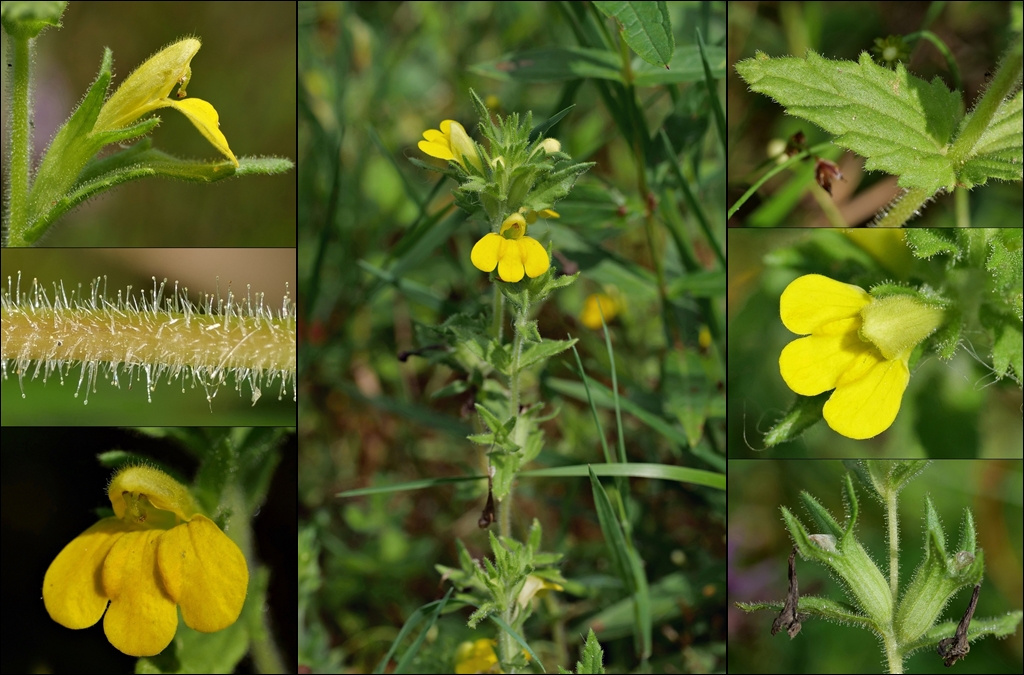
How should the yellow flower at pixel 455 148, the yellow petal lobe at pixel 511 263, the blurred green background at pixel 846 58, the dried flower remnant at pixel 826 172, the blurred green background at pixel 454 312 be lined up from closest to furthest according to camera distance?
1. the yellow petal lobe at pixel 511 263
2. the yellow flower at pixel 455 148
3. the dried flower remnant at pixel 826 172
4. the blurred green background at pixel 454 312
5. the blurred green background at pixel 846 58

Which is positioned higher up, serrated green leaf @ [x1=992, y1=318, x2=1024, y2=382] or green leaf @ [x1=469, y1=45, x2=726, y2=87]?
green leaf @ [x1=469, y1=45, x2=726, y2=87]

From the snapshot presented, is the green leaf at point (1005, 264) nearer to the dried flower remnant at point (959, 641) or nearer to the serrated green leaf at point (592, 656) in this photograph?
the dried flower remnant at point (959, 641)

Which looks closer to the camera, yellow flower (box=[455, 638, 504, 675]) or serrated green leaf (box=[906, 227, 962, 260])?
serrated green leaf (box=[906, 227, 962, 260])

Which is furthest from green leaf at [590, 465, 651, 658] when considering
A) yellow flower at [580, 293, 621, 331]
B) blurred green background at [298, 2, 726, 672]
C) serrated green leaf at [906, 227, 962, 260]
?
serrated green leaf at [906, 227, 962, 260]

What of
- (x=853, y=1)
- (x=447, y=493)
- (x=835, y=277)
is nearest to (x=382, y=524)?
(x=447, y=493)

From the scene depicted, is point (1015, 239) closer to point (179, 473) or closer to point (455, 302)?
point (455, 302)

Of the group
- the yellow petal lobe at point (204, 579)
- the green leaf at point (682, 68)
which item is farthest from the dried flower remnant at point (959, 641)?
the yellow petal lobe at point (204, 579)

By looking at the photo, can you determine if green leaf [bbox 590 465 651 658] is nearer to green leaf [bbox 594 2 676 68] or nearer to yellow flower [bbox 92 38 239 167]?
green leaf [bbox 594 2 676 68]
